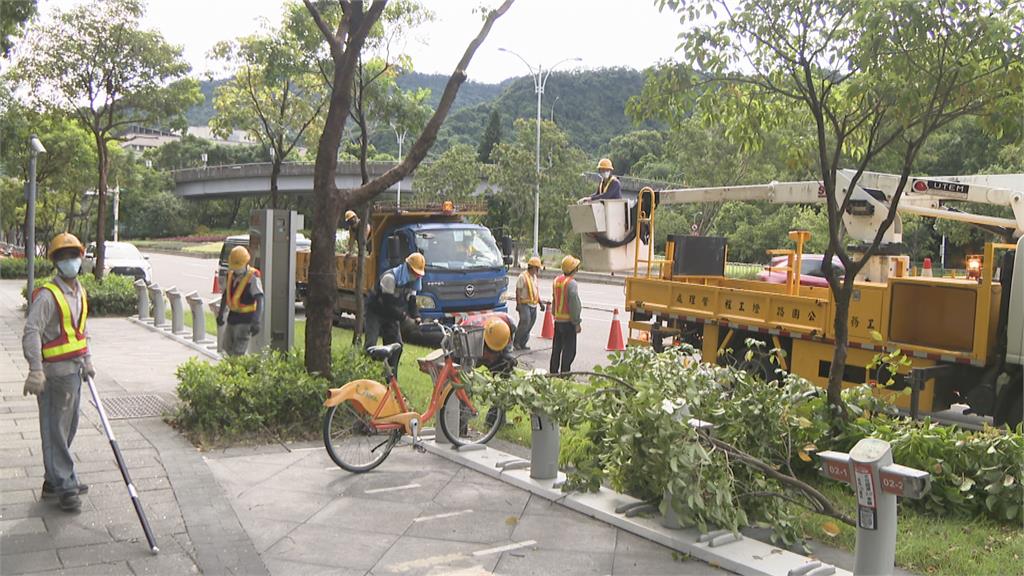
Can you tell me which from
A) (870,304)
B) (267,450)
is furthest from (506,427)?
(870,304)

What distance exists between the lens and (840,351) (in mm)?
6605

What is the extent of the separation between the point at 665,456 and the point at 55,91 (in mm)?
18751

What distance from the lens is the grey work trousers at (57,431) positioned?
5.80 m

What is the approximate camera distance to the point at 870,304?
973 centimetres

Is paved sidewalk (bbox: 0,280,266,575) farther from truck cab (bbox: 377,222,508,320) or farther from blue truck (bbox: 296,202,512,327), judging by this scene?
blue truck (bbox: 296,202,512,327)

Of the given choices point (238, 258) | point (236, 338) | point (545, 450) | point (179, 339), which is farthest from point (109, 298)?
point (545, 450)

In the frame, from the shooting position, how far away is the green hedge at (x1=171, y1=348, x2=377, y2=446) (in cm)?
786

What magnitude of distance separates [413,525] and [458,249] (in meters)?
10.4

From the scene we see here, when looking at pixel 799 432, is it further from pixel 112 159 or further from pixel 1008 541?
pixel 112 159

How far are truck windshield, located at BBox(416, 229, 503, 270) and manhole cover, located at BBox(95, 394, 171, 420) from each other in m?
6.43

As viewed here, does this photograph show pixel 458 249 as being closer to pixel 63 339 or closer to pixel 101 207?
pixel 101 207

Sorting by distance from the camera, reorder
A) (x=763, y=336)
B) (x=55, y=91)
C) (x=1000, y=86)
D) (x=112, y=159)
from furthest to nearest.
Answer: (x=112, y=159) → (x=55, y=91) → (x=763, y=336) → (x=1000, y=86)

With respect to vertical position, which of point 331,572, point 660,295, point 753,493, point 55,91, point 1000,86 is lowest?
point 331,572

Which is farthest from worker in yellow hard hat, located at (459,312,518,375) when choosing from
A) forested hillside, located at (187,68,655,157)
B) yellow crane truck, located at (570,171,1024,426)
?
forested hillside, located at (187,68,655,157)
